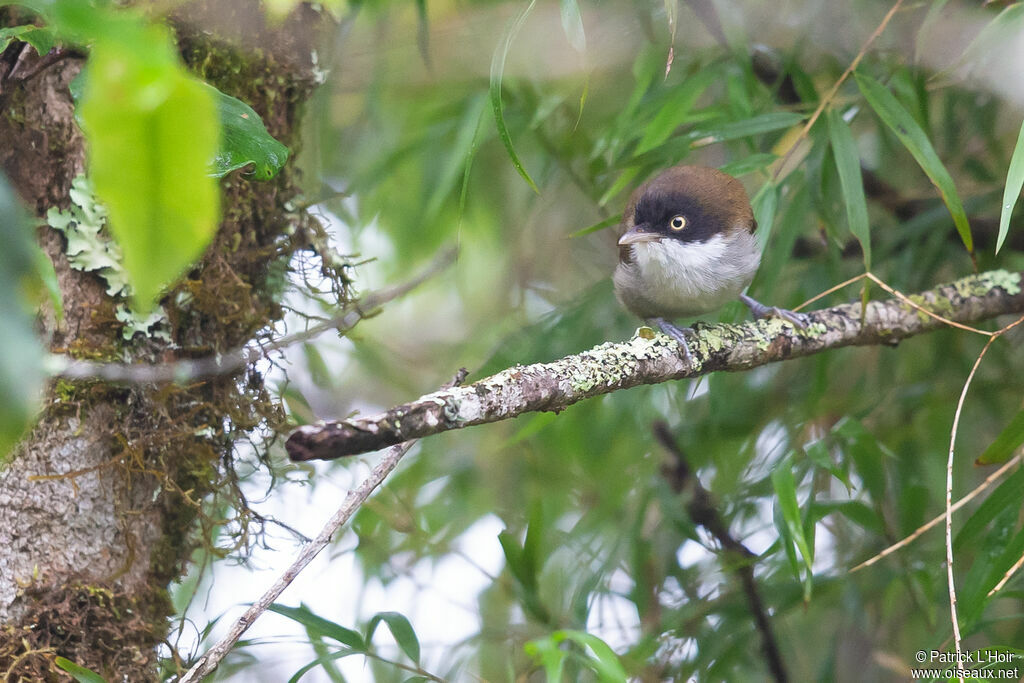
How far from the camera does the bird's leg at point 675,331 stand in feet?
6.28

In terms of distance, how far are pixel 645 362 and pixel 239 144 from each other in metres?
0.96

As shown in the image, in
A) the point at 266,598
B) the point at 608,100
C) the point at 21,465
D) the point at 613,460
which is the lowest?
the point at 266,598

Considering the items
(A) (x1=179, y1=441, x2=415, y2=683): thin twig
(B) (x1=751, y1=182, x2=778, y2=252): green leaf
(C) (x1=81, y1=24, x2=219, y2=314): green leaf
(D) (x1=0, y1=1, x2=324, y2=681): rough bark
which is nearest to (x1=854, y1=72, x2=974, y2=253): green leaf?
(B) (x1=751, y1=182, x2=778, y2=252): green leaf

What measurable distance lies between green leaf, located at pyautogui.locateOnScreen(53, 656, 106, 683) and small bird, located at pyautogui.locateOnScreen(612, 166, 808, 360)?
5.71 feet

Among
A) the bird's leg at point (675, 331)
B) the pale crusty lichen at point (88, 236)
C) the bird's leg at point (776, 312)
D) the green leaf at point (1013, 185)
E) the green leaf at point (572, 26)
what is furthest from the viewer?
the bird's leg at point (776, 312)

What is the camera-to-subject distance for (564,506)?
3516 millimetres

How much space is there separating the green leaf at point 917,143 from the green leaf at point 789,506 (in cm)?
74

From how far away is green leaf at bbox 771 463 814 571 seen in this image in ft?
6.50

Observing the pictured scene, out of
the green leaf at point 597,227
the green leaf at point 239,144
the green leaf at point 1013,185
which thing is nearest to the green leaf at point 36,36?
the green leaf at point 239,144

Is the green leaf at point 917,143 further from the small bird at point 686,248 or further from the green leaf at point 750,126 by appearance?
the small bird at point 686,248

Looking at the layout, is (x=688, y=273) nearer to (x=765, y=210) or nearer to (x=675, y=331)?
(x=765, y=210)

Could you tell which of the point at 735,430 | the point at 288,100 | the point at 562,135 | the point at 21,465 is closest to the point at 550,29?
the point at 562,135

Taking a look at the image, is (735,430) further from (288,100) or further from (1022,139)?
(288,100)

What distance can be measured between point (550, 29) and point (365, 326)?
1.93m
